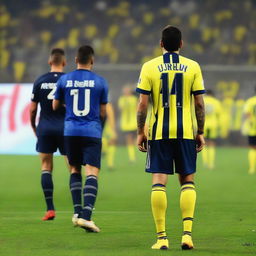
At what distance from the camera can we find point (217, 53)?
35500mm

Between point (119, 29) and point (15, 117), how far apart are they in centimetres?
1497

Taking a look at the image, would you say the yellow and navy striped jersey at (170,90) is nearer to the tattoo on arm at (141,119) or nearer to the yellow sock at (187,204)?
the tattoo on arm at (141,119)

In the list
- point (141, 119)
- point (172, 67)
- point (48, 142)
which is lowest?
point (141, 119)

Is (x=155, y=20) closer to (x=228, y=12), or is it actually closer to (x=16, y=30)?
(x=228, y=12)

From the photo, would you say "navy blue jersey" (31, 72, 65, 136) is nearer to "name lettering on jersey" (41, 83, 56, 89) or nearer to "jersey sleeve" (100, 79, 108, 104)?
"name lettering on jersey" (41, 83, 56, 89)

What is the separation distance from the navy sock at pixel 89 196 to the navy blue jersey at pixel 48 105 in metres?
1.35

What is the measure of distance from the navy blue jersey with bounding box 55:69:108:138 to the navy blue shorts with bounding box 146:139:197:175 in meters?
1.63

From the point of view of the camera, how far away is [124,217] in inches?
427

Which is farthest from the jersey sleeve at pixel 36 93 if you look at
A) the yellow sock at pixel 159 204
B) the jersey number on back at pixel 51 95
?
the yellow sock at pixel 159 204

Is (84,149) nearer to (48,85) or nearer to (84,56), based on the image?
(84,56)

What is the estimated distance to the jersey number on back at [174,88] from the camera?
754 cm

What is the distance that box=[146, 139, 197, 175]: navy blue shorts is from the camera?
757 centimetres

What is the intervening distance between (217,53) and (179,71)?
1110 inches

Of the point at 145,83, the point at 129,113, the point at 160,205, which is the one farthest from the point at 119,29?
the point at 160,205
